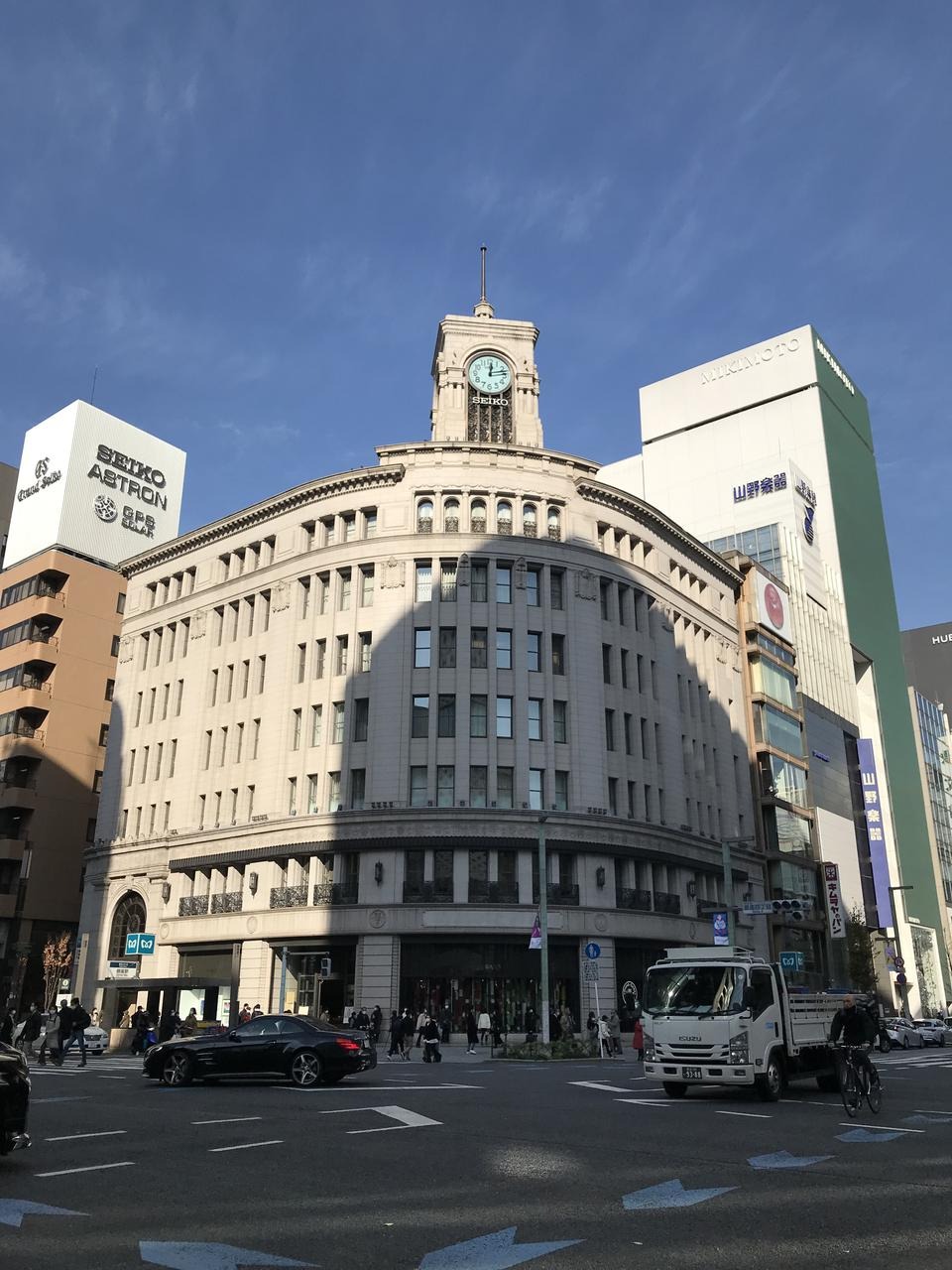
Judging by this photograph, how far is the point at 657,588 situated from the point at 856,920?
3764 cm

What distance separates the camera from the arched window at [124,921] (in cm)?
5603

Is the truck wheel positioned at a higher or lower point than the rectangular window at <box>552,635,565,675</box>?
lower

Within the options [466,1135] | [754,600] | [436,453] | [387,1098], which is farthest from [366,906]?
[754,600]

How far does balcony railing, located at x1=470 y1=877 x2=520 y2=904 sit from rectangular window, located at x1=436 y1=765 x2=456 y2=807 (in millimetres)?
3824

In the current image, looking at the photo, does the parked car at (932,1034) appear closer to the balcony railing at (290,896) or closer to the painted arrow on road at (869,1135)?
the balcony railing at (290,896)

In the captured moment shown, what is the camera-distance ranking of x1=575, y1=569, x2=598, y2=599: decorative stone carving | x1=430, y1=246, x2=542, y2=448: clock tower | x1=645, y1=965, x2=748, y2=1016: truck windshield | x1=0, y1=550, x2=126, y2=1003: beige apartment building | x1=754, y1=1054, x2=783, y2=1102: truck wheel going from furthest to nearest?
x1=0, y1=550, x2=126, y2=1003: beige apartment building → x1=430, y1=246, x2=542, y2=448: clock tower → x1=575, y1=569, x2=598, y2=599: decorative stone carving → x1=645, y1=965, x2=748, y2=1016: truck windshield → x1=754, y1=1054, x2=783, y2=1102: truck wheel

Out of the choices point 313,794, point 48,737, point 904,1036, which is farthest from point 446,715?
point 48,737

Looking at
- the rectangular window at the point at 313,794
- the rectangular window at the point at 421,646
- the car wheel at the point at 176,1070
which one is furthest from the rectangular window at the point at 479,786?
the car wheel at the point at 176,1070

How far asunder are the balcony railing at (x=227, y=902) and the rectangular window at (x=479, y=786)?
1298 cm

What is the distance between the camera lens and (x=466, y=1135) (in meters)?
13.0

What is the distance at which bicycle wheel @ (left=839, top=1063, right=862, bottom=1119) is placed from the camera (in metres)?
15.2

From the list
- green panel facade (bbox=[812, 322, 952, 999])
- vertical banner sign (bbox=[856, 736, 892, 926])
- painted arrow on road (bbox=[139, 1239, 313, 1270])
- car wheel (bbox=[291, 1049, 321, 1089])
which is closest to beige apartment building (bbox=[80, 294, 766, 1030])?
car wheel (bbox=[291, 1049, 321, 1089])

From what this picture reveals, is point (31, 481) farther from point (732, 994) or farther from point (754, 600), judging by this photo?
point (732, 994)

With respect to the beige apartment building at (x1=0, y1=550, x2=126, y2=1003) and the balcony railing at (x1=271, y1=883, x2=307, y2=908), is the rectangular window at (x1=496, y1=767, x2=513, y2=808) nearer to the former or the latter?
the balcony railing at (x1=271, y1=883, x2=307, y2=908)
